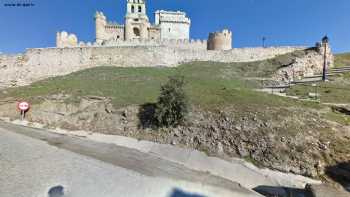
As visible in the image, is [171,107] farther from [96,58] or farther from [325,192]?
[96,58]

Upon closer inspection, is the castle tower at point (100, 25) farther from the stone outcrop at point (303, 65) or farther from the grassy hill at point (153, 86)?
the stone outcrop at point (303, 65)

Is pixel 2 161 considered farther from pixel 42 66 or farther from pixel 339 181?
pixel 42 66


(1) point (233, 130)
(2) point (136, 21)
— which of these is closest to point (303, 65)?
(1) point (233, 130)

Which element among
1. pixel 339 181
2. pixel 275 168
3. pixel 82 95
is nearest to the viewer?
pixel 339 181

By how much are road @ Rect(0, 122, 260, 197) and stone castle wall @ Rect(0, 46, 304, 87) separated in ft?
65.7

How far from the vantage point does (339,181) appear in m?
8.81

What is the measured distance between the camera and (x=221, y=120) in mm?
12703

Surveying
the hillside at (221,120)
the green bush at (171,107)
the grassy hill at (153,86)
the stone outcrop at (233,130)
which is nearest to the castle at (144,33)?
the grassy hill at (153,86)

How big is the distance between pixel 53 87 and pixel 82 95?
4756mm

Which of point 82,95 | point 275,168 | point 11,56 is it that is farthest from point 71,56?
point 275,168

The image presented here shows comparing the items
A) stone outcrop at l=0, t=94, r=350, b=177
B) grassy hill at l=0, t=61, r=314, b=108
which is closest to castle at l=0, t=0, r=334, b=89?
grassy hill at l=0, t=61, r=314, b=108

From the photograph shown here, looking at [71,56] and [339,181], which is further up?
[71,56]

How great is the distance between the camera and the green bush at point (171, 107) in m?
12.2

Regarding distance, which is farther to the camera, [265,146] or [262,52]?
[262,52]
